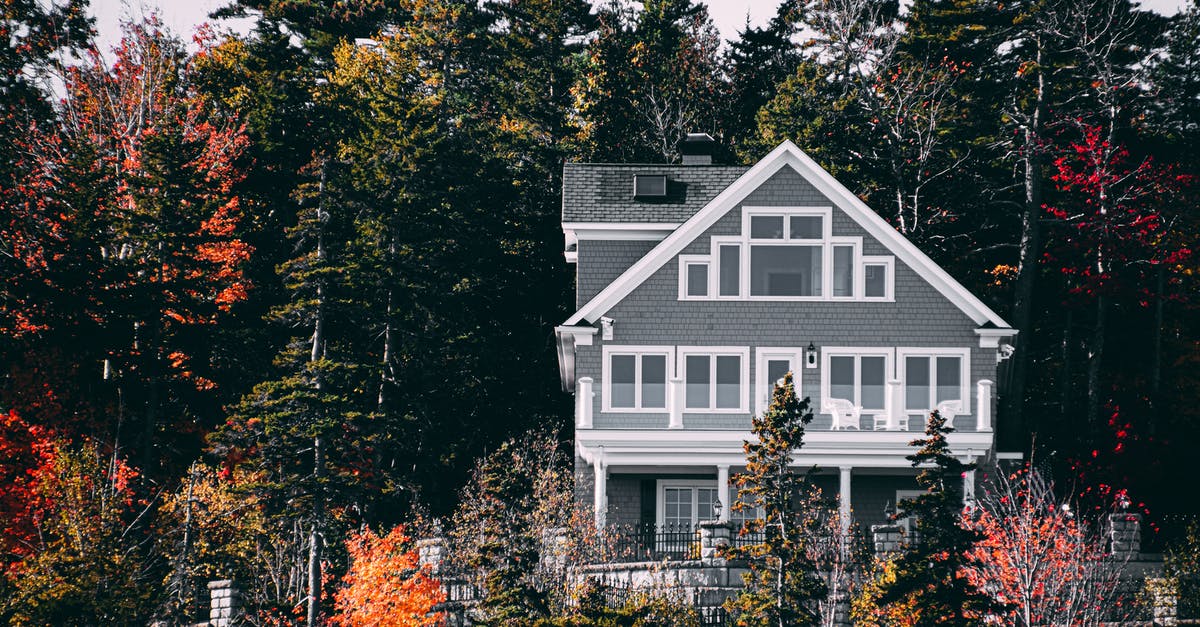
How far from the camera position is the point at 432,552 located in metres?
39.1

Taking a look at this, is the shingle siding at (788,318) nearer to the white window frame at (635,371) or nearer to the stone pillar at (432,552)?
the white window frame at (635,371)

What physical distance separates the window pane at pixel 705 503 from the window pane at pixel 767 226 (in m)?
6.88

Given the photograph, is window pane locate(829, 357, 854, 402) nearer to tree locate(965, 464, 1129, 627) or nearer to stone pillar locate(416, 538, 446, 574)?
tree locate(965, 464, 1129, 627)

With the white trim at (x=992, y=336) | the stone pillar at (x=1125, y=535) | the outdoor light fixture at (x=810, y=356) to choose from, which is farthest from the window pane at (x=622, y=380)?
the stone pillar at (x=1125, y=535)

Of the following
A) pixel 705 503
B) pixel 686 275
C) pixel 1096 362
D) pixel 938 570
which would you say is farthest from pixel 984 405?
pixel 1096 362

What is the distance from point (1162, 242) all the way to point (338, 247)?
24619mm

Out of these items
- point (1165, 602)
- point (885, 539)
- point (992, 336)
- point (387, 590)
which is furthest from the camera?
point (992, 336)

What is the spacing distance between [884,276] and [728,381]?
4.95 meters

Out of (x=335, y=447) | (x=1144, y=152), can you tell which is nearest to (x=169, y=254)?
(x=335, y=447)

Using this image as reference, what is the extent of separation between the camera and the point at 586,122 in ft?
208

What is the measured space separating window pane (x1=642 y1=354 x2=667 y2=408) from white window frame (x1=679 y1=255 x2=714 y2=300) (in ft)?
5.69

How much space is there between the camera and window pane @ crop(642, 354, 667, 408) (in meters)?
42.7

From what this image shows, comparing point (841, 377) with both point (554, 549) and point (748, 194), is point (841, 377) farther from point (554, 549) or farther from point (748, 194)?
point (554, 549)

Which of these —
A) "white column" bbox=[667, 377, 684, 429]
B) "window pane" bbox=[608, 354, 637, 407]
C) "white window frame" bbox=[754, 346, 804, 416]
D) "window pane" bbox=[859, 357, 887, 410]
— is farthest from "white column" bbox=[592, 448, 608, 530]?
"window pane" bbox=[859, 357, 887, 410]
